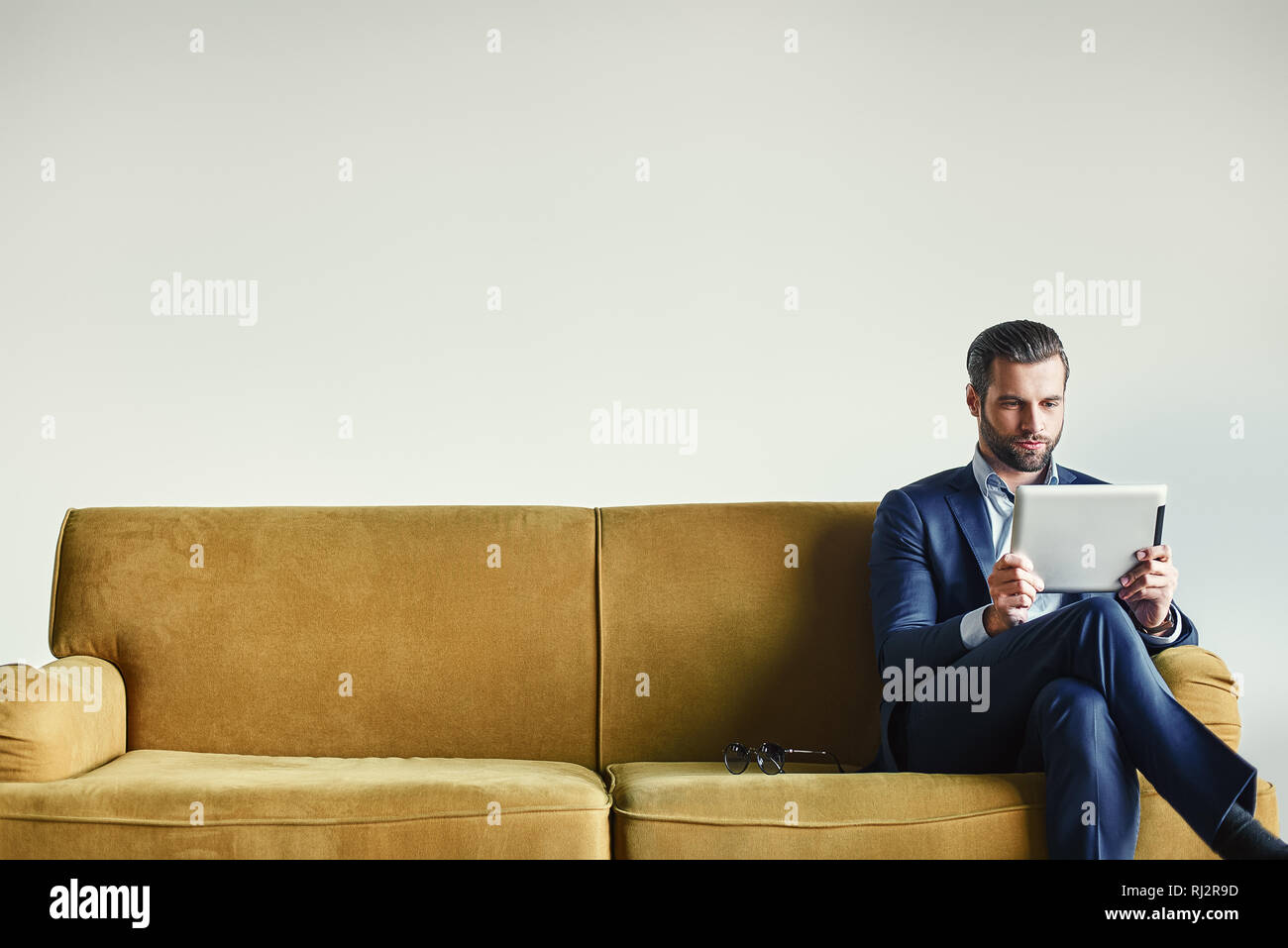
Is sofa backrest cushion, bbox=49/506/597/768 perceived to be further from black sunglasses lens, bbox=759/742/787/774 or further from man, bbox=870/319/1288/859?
man, bbox=870/319/1288/859

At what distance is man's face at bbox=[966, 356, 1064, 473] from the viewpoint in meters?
2.19

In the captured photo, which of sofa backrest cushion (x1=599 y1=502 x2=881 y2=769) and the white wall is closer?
sofa backrest cushion (x1=599 y1=502 x2=881 y2=769)

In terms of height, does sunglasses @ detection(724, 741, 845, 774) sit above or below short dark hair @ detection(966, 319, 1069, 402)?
below

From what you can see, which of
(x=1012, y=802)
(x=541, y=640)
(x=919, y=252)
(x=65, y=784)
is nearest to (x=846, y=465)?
(x=919, y=252)

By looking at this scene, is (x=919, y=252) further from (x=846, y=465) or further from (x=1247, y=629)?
(x=1247, y=629)

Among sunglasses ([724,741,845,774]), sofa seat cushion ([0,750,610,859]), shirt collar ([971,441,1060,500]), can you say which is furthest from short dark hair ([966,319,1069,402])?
sofa seat cushion ([0,750,610,859])

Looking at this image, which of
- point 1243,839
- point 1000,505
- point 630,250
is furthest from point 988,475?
point 630,250

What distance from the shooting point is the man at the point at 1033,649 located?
168 cm

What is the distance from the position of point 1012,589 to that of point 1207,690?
1.16 ft

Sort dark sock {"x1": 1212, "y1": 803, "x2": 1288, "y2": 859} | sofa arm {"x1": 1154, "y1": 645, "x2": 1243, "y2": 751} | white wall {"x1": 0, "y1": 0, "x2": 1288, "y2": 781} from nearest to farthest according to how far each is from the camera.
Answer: dark sock {"x1": 1212, "y1": 803, "x2": 1288, "y2": 859} < sofa arm {"x1": 1154, "y1": 645, "x2": 1243, "y2": 751} < white wall {"x1": 0, "y1": 0, "x2": 1288, "y2": 781}

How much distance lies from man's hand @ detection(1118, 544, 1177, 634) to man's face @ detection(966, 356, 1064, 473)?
32cm

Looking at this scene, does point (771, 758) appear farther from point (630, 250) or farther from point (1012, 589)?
point (630, 250)

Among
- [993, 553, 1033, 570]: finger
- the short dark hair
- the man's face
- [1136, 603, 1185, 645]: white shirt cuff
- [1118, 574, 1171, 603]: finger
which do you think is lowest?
[1136, 603, 1185, 645]: white shirt cuff
